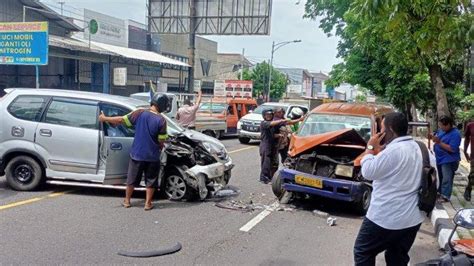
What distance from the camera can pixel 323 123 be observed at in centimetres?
904

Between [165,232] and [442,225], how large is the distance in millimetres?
3921

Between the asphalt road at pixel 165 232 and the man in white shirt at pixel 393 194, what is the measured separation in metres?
1.73

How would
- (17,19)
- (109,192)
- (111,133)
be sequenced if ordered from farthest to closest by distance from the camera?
1. (17,19)
2. (109,192)
3. (111,133)

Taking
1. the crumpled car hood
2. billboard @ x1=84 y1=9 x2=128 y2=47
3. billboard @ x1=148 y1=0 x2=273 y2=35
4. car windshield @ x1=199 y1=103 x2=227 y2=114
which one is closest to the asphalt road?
the crumpled car hood

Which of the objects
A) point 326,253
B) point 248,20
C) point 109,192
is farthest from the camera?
point 248,20

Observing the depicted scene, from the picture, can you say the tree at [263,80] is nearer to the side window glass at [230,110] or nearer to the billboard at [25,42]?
the side window glass at [230,110]

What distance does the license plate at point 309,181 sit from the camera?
24.9ft

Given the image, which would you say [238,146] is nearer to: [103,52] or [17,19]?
[103,52]

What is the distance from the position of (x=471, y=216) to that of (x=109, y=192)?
20.7 feet

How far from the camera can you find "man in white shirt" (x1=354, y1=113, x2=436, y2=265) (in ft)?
11.8

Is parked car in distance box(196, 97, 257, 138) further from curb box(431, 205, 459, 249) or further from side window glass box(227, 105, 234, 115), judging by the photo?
curb box(431, 205, 459, 249)

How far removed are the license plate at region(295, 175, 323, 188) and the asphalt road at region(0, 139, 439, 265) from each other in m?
0.50

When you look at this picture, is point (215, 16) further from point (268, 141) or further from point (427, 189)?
point (427, 189)

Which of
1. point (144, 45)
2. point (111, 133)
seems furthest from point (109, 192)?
point (144, 45)
